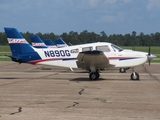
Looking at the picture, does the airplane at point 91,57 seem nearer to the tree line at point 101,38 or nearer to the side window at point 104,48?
the side window at point 104,48

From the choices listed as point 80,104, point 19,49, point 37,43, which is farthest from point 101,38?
point 80,104

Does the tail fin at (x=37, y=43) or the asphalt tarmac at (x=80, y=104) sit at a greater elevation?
the tail fin at (x=37, y=43)

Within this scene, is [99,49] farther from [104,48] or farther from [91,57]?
[91,57]

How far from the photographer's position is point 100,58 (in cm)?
1978

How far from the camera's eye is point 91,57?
19.7 m

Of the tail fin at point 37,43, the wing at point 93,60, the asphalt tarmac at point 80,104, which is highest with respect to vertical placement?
the tail fin at point 37,43

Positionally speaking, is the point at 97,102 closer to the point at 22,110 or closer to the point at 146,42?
the point at 22,110

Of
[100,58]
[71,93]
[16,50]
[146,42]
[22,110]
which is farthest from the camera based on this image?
[146,42]

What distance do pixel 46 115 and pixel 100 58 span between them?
10.7m

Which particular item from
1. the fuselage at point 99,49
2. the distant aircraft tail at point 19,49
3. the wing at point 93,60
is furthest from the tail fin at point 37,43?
the wing at point 93,60

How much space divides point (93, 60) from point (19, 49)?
4442mm

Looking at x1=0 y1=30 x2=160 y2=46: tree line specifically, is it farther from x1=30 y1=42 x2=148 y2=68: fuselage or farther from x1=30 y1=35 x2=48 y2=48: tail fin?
x1=30 y1=42 x2=148 y2=68: fuselage

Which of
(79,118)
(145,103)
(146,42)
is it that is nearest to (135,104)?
(145,103)

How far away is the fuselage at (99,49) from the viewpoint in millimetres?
20312
